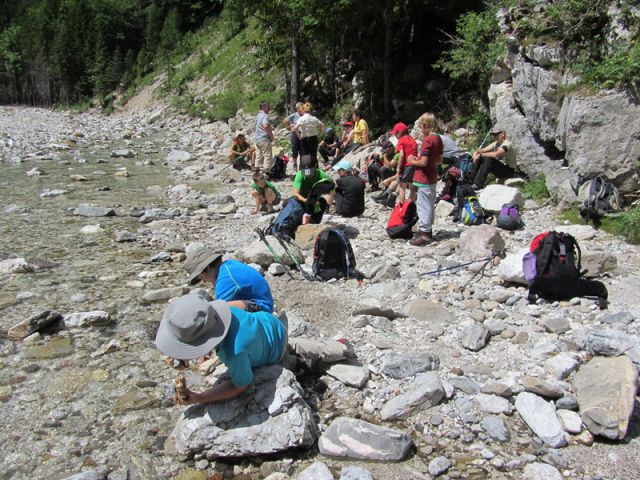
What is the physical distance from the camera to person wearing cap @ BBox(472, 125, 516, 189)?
34.7 feet

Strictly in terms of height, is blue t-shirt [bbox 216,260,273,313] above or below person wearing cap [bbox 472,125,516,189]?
below

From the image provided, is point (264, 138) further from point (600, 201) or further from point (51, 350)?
point (51, 350)

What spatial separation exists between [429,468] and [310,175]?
6.14 m

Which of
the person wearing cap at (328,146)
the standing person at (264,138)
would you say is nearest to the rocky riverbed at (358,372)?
the standing person at (264,138)

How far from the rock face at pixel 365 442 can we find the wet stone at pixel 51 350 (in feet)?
9.89

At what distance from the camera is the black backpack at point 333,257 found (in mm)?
6805

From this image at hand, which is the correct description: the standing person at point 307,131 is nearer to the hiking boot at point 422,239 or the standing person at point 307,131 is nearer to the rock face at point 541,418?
the hiking boot at point 422,239

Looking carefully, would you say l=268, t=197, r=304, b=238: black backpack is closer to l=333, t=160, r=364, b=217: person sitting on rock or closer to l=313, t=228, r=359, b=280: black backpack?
l=333, t=160, r=364, b=217: person sitting on rock

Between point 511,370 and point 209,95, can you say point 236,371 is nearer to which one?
point 511,370

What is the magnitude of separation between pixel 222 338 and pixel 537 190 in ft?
26.9

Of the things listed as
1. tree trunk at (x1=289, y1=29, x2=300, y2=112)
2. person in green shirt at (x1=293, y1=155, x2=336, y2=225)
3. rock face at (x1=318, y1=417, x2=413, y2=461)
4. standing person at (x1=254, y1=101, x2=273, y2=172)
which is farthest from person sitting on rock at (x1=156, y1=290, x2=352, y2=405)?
tree trunk at (x1=289, y1=29, x2=300, y2=112)

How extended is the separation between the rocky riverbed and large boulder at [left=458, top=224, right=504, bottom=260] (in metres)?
0.03

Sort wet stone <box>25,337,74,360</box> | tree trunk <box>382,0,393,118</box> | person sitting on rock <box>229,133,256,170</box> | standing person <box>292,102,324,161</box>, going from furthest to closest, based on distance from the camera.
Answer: tree trunk <box>382,0,393,118</box> → person sitting on rock <box>229,133,256,170</box> → standing person <box>292,102,324,161</box> → wet stone <box>25,337,74,360</box>

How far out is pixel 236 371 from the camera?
363 centimetres
